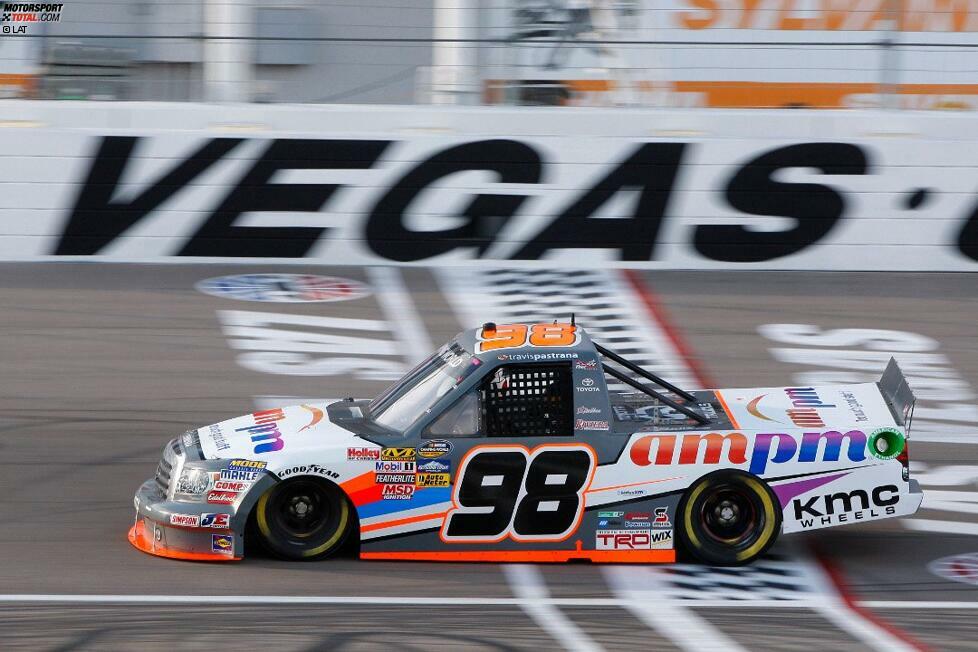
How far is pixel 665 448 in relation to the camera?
22.8 ft

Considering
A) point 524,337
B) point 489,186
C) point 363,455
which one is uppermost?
point 489,186

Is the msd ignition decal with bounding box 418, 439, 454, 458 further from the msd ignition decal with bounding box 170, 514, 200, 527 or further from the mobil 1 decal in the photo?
the mobil 1 decal

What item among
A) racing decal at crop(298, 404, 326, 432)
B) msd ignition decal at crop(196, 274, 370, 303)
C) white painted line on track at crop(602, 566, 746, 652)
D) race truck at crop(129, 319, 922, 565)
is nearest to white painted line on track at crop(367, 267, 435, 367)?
msd ignition decal at crop(196, 274, 370, 303)

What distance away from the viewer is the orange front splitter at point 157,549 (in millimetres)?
6875

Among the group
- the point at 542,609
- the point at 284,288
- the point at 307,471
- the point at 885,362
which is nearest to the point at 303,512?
the point at 307,471

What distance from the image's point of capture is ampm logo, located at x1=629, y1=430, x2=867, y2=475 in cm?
694

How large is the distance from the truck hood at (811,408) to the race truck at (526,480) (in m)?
0.05

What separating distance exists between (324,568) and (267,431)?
2.61ft

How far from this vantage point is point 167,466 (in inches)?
282

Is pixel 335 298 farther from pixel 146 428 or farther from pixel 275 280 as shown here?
pixel 146 428

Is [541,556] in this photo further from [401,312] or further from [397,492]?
[401,312]

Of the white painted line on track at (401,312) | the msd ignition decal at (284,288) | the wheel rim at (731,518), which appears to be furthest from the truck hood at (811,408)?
the msd ignition decal at (284,288)

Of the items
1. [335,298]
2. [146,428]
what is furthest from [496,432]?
[335,298]

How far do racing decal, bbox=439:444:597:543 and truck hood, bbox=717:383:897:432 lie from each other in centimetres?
94
